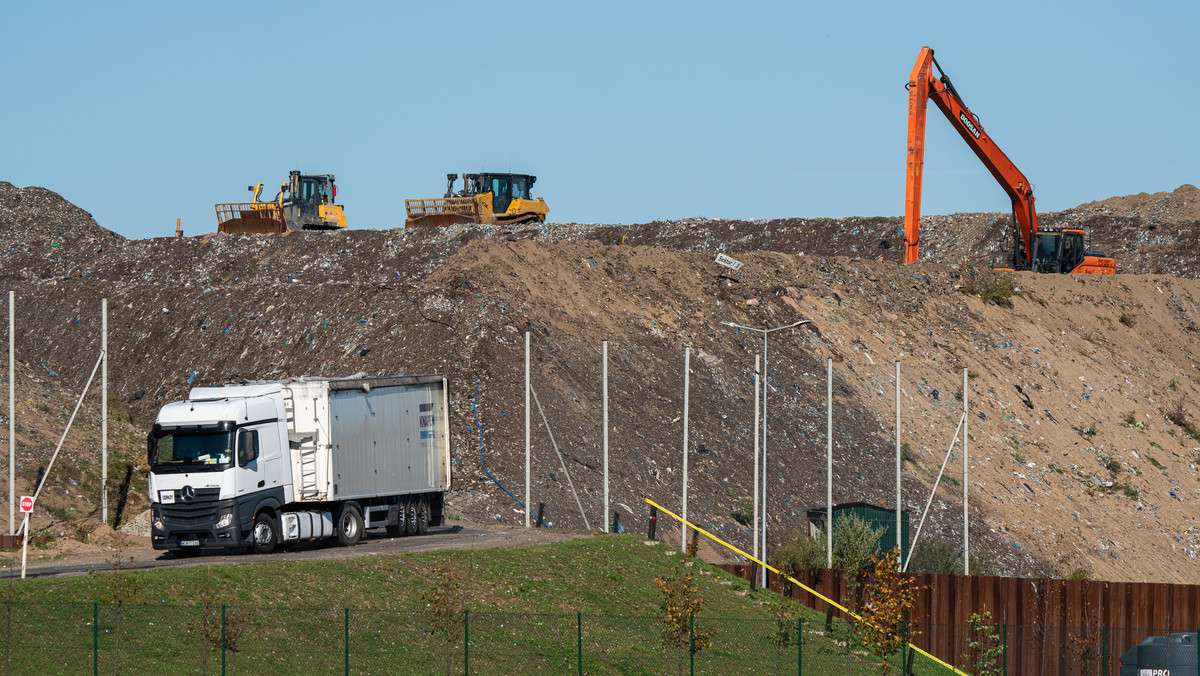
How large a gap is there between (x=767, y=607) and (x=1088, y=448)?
1096 inches

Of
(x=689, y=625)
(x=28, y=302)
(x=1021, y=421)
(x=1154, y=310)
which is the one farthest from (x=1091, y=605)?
(x=28, y=302)

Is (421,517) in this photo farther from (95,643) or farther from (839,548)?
(95,643)

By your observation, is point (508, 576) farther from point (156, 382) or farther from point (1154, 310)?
point (1154, 310)

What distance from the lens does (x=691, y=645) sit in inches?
886

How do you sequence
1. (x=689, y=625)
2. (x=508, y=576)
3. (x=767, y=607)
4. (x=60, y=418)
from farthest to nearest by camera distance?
(x=60, y=418)
(x=767, y=607)
(x=508, y=576)
(x=689, y=625)

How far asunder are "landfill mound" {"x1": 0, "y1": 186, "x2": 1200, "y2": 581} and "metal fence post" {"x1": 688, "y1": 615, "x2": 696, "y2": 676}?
1433 cm

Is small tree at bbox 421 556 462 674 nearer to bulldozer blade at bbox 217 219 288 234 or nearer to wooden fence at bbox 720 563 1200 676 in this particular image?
wooden fence at bbox 720 563 1200 676

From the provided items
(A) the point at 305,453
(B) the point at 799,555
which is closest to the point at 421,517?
(A) the point at 305,453

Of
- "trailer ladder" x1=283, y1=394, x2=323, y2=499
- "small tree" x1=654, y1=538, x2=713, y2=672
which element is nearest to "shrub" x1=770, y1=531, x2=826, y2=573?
"small tree" x1=654, y1=538, x2=713, y2=672

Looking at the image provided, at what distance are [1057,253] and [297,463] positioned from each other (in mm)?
49758

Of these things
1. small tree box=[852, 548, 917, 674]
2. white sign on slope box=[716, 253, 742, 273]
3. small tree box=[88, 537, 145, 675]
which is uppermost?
white sign on slope box=[716, 253, 742, 273]

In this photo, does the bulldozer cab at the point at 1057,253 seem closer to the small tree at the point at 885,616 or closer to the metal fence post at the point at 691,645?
the small tree at the point at 885,616

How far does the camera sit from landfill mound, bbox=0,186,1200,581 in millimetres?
43781

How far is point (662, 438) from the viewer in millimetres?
44688
